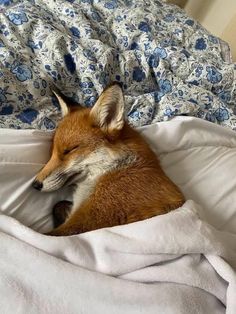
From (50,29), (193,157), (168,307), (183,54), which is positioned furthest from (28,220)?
(183,54)

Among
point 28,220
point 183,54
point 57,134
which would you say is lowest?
point 28,220

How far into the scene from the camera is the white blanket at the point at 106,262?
766mm

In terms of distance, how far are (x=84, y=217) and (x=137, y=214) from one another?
12 centimetres

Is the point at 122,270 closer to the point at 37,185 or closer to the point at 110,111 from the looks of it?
the point at 37,185

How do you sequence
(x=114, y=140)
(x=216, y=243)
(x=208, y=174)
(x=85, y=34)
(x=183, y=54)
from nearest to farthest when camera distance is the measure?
(x=216, y=243) → (x=114, y=140) → (x=208, y=174) → (x=85, y=34) → (x=183, y=54)

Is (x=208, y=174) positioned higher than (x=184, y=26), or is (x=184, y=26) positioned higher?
(x=184, y=26)

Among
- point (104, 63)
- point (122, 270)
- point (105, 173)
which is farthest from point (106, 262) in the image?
point (104, 63)

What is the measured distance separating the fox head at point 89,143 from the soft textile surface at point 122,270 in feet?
0.70

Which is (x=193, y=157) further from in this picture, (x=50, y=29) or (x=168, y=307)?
(x=50, y=29)

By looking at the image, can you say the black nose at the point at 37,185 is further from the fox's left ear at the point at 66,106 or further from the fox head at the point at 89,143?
the fox's left ear at the point at 66,106

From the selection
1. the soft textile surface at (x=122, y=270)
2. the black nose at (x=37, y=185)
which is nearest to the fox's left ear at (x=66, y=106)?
the black nose at (x=37, y=185)

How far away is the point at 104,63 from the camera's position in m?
1.39

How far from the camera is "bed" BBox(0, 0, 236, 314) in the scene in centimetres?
79

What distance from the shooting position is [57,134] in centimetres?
106
